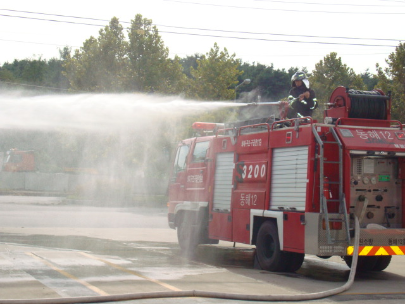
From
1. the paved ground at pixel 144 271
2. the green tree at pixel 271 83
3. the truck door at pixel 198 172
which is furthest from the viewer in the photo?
the green tree at pixel 271 83

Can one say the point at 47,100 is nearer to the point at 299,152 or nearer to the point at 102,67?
the point at 299,152

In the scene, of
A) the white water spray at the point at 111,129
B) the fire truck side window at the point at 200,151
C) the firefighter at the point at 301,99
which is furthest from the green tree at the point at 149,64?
the firefighter at the point at 301,99

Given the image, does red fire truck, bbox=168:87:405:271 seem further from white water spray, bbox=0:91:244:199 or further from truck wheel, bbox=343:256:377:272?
white water spray, bbox=0:91:244:199

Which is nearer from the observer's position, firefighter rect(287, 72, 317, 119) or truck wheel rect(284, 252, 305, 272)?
truck wheel rect(284, 252, 305, 272)

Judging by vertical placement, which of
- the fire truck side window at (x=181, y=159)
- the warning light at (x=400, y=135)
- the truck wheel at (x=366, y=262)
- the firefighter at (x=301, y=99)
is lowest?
the truck wheel at (x=366, y=262)

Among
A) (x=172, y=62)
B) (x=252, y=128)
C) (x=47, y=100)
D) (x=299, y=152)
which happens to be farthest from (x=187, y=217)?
(x=172, y=62)

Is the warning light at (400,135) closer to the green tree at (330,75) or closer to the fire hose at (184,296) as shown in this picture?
the fire hose at (184,296)

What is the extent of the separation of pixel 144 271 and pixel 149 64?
21703 millimetres

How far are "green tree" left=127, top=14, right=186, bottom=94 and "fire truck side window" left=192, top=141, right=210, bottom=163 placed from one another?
680 inches

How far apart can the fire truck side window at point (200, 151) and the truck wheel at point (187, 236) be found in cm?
124

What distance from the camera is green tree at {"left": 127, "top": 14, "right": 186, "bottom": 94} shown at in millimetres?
29172

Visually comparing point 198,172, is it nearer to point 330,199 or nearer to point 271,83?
point 330,199

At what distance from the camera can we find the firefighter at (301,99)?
10.5m

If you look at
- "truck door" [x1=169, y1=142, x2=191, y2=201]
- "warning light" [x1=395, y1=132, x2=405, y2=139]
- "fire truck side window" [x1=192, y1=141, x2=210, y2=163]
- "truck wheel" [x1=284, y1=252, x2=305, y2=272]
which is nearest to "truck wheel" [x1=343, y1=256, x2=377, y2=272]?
"truck wheel" [x1=284, y1=252, x2=305, y2=272]
